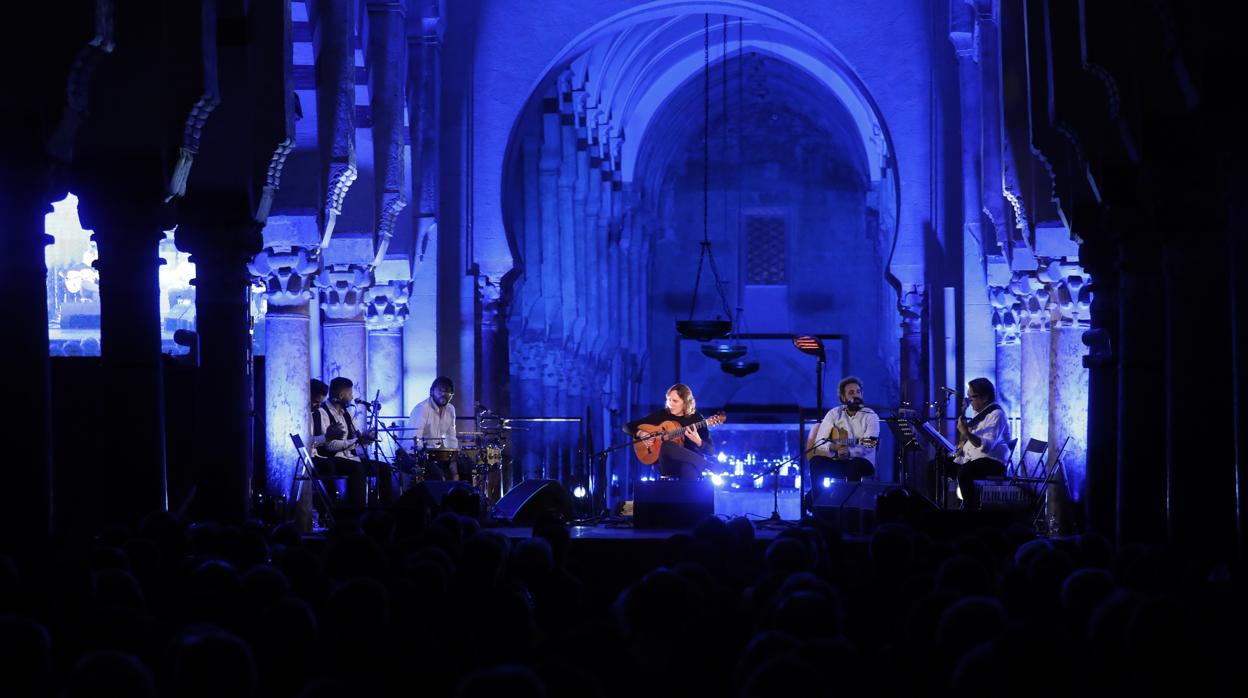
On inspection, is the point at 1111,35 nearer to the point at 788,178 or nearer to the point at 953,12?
the point at 953,12

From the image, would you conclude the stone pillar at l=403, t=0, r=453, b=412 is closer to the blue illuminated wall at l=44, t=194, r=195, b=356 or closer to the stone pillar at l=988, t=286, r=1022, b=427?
the blue illuminated wall at l=44, t=194, r=195, b=356

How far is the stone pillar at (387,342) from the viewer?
66.6 ft

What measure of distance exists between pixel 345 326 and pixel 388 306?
2.81 feet

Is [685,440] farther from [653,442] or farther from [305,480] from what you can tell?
[305,480]

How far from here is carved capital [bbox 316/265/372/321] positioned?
759 inches

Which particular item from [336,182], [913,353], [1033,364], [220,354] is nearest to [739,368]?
[913,353]

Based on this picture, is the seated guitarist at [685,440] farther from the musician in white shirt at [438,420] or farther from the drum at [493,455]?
the drum at [493,455]

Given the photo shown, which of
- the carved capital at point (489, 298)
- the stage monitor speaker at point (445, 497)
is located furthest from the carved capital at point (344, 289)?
the stage monitor speaker at point (445, 497)

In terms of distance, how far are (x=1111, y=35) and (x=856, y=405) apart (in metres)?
6.33

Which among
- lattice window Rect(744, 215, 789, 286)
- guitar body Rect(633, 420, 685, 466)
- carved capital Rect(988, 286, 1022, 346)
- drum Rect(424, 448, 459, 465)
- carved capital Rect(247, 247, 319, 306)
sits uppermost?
lattice window Rect(744, 215, 789, 286)

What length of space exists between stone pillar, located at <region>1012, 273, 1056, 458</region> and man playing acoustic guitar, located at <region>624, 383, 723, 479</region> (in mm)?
4348

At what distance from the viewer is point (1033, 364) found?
754 inches

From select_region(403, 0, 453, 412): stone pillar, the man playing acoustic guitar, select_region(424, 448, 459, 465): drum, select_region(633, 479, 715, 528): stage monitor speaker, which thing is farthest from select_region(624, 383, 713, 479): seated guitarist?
select_region(403, 0, 453, 412): stone pillar

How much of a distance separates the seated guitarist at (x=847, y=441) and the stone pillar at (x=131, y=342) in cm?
683
